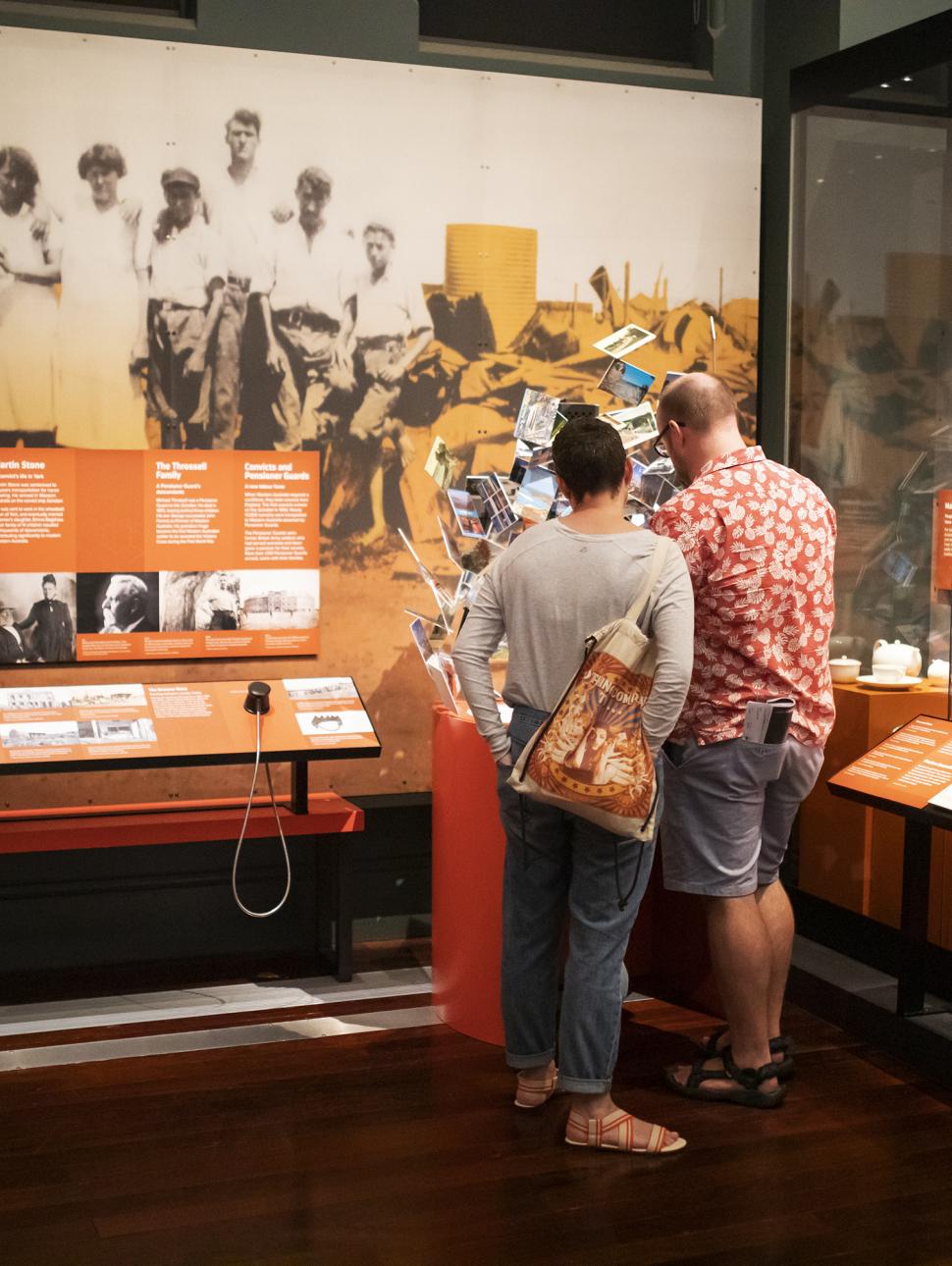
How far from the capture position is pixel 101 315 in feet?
14.2

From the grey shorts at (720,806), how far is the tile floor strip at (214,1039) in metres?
1.03

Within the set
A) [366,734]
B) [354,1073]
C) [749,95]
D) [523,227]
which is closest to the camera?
[354,1073]

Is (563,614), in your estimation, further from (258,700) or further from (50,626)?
(50,626)

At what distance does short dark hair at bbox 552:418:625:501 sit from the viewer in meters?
3.06

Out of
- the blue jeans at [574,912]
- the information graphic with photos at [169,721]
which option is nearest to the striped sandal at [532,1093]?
the blue jeans at [574,912]

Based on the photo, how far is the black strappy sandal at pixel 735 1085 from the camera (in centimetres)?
342

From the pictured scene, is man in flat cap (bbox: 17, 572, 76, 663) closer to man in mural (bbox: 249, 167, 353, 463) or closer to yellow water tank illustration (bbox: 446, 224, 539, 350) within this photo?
man in mural (bbox: 249, 167, 353, 463)

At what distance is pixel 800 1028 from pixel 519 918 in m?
1.23

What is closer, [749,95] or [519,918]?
[519,918]

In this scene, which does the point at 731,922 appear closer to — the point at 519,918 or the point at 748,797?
the point at 748,797

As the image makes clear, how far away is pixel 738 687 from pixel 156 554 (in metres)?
2.02

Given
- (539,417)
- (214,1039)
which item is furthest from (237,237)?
(214,1039)

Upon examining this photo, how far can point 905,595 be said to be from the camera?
4453 mm

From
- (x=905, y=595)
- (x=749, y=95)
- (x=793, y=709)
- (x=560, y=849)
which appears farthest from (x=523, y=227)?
(x=560, y=849)
